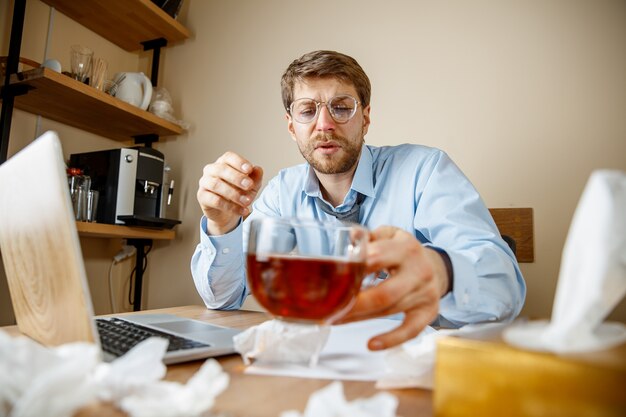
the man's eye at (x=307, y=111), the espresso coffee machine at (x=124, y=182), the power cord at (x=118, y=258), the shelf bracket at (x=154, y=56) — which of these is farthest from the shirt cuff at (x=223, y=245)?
the shelf bracket at (x=154, y=56)

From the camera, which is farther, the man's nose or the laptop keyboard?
the man's nose

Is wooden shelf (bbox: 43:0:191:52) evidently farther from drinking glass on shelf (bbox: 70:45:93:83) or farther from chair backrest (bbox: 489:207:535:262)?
chair backrest (bbox: 489:207:535:262)

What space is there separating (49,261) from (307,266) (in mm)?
269

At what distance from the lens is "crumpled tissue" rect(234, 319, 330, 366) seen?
1.62 feet

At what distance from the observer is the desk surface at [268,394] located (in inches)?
14.3

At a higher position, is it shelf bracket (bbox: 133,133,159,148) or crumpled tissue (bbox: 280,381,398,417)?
shelf bracket (bbox: 133,133,159,148)

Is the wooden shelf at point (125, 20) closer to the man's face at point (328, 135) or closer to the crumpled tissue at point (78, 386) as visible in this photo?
the man's face at point (328, 135)

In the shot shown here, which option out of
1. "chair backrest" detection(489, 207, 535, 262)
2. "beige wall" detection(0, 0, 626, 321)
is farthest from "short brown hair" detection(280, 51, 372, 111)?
"chair backrest" detection(489, 207, 535, 262)

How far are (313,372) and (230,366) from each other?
3.8 inches

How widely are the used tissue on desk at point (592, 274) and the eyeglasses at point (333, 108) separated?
3.90 feet

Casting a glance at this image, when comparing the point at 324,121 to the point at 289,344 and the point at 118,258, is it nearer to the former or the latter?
the point at 289,344

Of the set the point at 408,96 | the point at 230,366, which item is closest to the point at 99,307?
the point at 408,96

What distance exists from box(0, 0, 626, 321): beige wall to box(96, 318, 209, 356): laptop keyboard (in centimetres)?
151

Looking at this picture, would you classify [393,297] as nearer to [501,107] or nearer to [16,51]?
[501,107]
